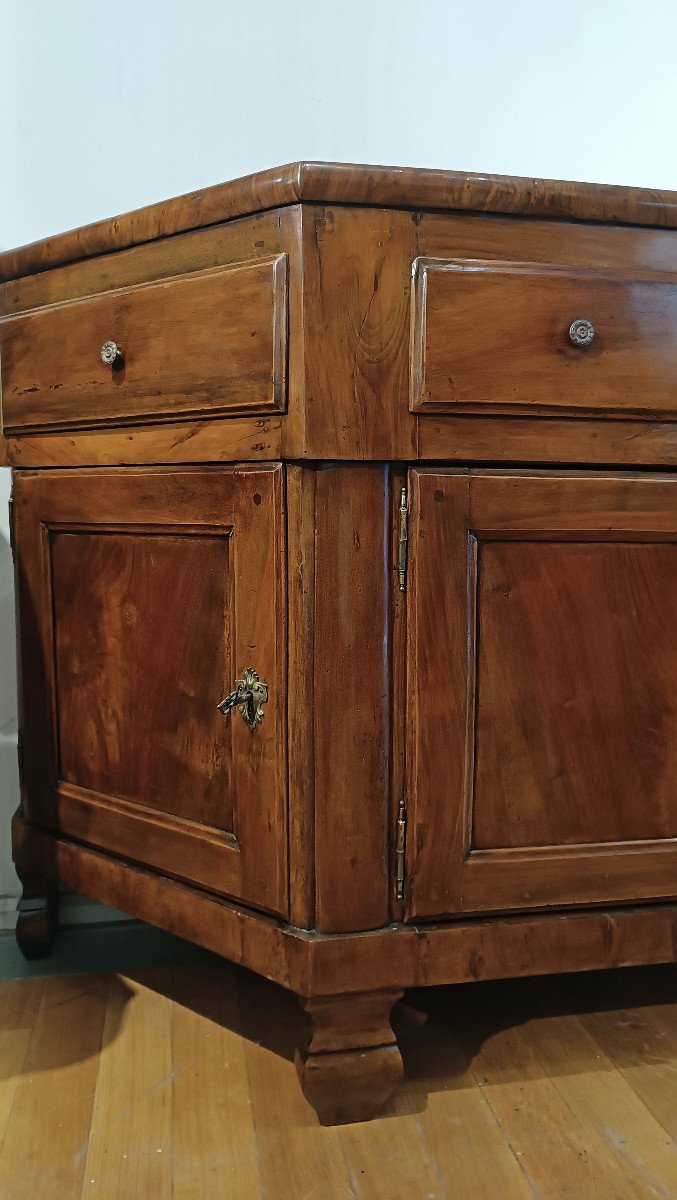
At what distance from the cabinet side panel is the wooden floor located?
211 millimetres

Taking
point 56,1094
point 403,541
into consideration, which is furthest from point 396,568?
point 56,1094

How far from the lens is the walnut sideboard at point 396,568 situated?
88 cm

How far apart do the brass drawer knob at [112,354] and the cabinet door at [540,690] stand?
13.6 inches

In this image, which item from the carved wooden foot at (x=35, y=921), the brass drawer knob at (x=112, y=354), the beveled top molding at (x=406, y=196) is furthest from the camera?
the carved wooden foot at (x=35, y=921)

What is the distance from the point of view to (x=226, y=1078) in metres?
1.02

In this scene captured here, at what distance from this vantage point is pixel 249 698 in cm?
94

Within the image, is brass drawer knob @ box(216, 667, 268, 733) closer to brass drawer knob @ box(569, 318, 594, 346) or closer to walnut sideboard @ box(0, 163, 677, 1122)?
walnut sideboard @ box(0, 163, 677, 1122)

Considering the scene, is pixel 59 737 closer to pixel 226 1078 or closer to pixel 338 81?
pixel 226 1078

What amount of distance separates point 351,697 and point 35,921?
2.06 ft

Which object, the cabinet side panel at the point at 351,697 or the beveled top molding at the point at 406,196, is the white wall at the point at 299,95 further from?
the cabinet side panel at the point at 351,697

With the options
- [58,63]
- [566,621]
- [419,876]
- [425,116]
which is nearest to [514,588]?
[566,621]

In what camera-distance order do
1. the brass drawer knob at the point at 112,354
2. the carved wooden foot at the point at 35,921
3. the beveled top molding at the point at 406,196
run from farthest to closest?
the carved wooden foot at the point at 35,921 < the brass drawer knob at the point at 112,354 < the beveled top molding at the point at 406,196

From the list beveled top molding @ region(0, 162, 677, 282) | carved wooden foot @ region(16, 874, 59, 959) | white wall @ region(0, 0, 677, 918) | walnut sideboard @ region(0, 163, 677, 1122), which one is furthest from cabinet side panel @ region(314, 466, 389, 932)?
white wall @ region(0, 0, 677, 918)

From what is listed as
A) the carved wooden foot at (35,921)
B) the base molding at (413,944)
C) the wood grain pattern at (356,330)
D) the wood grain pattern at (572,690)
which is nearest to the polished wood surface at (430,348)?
the wood grain pattern at (356,330)
